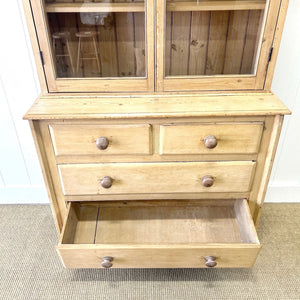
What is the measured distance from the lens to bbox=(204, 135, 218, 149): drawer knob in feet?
3.35

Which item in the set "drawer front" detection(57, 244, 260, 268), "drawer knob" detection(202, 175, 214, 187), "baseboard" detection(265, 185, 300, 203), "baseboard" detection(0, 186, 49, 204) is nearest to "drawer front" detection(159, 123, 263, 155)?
A: "drawer knob" detection(202, 175, 214, 187)

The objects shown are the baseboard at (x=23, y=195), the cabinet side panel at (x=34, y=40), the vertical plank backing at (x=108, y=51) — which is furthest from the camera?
the baseboard at (x=23, y=195)

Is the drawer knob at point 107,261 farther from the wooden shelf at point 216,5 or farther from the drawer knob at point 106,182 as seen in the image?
the wooden shelf at point 216,5

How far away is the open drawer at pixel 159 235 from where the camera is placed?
1.05 metres

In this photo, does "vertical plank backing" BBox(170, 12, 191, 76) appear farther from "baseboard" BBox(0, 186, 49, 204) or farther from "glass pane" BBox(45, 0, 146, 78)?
"baseboard" BBox(0, 186, 49, 204)

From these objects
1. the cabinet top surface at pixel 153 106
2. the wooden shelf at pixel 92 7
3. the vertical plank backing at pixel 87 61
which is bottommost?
the cabinet top surface at pixel 153 106

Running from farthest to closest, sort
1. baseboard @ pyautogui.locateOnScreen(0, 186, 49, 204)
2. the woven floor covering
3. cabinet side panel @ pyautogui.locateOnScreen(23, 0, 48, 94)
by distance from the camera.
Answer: baseboard @ pyautogui.locateOnScreen(0, 186, 49, 204) → the woven floor covering → cabinet side panel @ pyautogui.locateOnScreen(23, 0, 48, 94)

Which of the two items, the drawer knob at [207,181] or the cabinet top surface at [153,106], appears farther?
the drawer knob at [207,181]

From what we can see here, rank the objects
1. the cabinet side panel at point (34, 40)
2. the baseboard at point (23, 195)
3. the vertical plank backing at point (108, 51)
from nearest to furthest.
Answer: the cabinet side panel at point (34, 40) → the vertical plank backing at point (108, 51) → the baseboard at point (23, 195)

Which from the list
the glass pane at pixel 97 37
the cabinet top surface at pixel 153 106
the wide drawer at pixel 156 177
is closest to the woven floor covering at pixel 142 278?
the wide drawer at pixel 156 177

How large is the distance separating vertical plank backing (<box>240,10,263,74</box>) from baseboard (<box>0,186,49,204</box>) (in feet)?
4.29

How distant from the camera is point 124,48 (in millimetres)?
1099

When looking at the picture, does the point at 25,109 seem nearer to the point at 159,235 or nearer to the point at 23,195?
the point at 23,195

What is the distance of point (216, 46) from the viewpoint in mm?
1105
